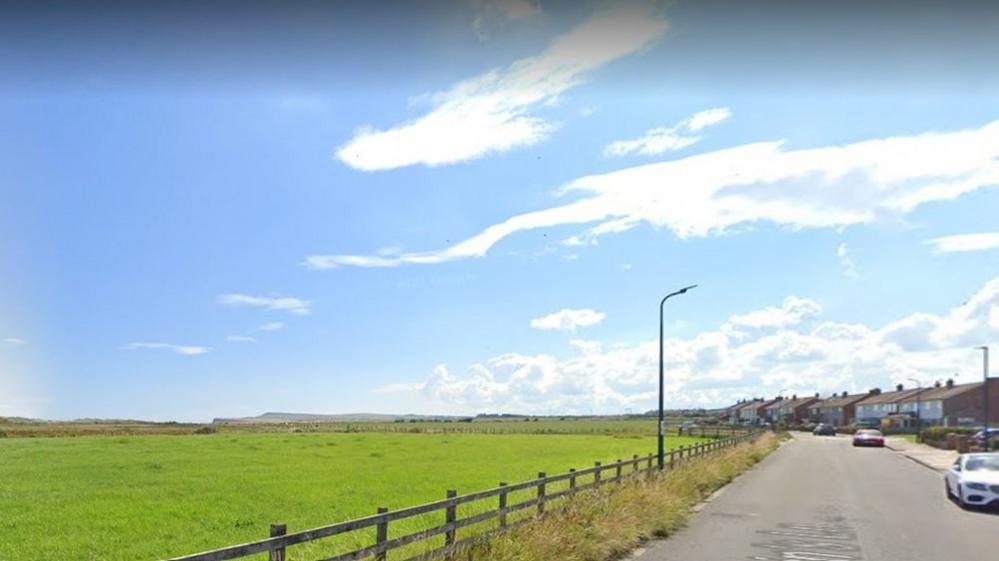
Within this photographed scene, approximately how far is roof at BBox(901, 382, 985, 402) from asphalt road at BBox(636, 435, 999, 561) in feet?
293

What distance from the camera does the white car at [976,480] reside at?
17.9 m

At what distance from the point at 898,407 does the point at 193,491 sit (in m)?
118

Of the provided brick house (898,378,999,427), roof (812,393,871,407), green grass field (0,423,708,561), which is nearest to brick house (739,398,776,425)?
roof (812,393,871,407)

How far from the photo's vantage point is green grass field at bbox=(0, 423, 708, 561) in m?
17.6

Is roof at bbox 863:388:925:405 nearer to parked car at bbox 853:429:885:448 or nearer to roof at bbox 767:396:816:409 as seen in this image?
roof at bbox 767:396:816:409

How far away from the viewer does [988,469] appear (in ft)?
62.5

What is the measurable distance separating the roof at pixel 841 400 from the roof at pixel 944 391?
20478 mm

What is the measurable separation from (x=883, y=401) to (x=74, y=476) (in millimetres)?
124095

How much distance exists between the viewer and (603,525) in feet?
39.7

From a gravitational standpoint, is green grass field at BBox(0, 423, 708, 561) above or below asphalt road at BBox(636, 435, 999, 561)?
below

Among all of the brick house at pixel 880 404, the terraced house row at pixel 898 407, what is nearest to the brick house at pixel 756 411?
the terraced house row at pixel 898 407

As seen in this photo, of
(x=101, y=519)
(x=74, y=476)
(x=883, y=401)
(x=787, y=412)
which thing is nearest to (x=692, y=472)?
(x=101, y=519)

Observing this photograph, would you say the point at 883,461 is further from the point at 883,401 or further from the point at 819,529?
the point at 883,401

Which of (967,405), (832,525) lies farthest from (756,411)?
(832,525)
